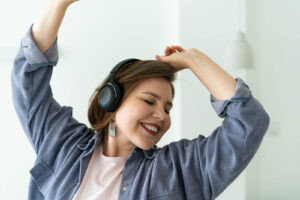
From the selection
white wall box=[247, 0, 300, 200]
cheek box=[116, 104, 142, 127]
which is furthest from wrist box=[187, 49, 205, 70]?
white wall box=[247, 0, 300, 200]

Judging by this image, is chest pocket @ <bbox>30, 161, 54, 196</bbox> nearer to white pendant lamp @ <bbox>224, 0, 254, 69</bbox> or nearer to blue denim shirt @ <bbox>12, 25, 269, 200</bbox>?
blue denim shirt @ <bbox>12, 25, 269, 200</bbox>

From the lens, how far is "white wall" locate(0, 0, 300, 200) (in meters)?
1.72

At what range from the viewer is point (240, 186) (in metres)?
1.94

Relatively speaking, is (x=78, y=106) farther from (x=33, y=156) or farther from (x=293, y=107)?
(x=293, y=107)

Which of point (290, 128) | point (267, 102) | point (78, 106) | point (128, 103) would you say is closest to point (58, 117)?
point (128, 103)

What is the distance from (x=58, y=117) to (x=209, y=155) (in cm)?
57

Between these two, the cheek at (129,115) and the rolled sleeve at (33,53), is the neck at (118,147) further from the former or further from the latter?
the rolled sleeve at (33,53)

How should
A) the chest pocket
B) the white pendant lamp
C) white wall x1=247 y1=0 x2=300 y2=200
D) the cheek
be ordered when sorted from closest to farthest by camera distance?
the cheek → the chest pocket → the white pendant lamp → white wall x1=247 y1=0 x2=300 y2=200

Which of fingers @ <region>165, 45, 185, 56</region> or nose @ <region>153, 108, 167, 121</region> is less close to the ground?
fingers @ <region>165, 45, 185, 56</region>

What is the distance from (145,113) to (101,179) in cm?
28

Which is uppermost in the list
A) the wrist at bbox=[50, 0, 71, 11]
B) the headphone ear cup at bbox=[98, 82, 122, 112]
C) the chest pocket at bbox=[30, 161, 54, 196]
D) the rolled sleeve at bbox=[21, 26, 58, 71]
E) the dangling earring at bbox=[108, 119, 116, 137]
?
the wrist at bbox=[50, 0, 71, 11]

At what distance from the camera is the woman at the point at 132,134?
1.12 meters

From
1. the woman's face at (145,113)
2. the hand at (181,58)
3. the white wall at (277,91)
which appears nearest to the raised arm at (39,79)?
the woman's face at (145,113)

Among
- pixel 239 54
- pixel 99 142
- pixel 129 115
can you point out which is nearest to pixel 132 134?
pixel 129 115
